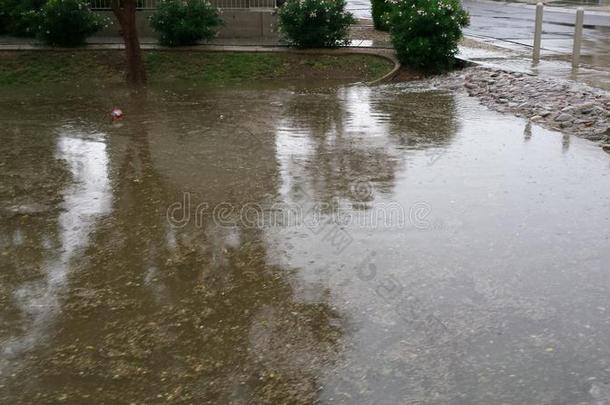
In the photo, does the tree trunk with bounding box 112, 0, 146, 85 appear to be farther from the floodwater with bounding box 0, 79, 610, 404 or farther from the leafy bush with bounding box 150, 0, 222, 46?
the floodwater with bounding box 0, 79, 610, 404

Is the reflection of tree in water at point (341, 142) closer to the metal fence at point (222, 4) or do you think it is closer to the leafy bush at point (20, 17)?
the metal fence at point (222, 4)

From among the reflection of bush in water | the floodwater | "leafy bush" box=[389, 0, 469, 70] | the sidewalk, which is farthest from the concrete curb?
the floodwater

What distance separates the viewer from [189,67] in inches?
627

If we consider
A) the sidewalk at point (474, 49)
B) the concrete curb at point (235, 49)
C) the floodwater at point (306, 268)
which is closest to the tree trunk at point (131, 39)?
Answer: the concrete curb at point (235, 49)

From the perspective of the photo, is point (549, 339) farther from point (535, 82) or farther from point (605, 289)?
point (535, 82)

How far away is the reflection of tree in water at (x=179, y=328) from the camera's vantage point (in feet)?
12.9

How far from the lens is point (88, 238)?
6.06 metres

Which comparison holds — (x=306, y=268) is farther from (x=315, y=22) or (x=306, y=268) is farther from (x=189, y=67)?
(x=315, y=22)

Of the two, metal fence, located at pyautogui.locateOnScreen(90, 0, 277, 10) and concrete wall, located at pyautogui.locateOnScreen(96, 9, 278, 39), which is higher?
metal fence, located at pyautogui.locateOnScreen(90, 0, 277, 10)

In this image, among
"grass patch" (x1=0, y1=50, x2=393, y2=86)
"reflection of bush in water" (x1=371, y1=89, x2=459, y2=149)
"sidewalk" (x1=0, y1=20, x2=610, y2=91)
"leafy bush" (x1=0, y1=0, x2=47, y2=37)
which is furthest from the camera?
"leafy bush" (x1=0, y1=0, x2=47, y2=37)

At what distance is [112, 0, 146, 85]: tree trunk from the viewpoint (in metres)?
14.0

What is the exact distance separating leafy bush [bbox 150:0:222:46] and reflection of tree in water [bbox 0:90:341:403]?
1133 centimetres

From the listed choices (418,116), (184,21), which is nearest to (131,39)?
(184,21)

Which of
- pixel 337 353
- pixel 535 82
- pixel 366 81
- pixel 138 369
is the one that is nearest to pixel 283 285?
pixel 337 353
